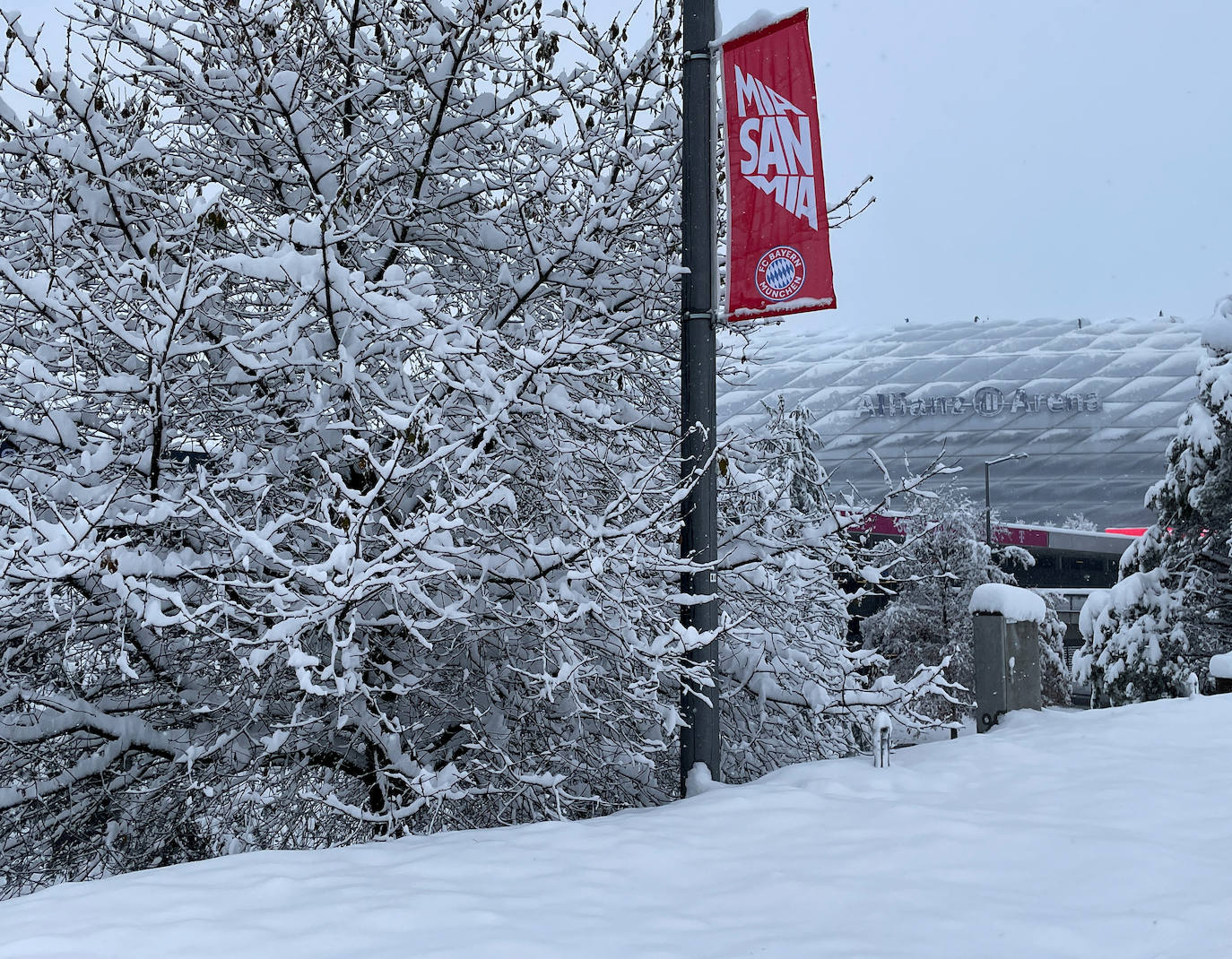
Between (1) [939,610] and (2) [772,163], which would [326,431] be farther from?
(1) [939,610]

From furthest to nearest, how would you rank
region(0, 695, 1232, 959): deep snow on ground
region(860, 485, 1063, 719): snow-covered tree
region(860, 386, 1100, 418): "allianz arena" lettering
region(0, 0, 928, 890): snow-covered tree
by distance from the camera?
region(860, 386, 1100, 418): "allianz arena" lettering, region(860, 485, 1063, 719): snow-covered tree, region(0, 0, 928, 890): snow-covered tree, region(0, 695, 1232, 959): deep snow on ground

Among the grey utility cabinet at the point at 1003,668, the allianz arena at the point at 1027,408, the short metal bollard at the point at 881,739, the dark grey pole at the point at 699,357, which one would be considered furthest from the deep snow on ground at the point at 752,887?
the allianz arena at the point at 1027,408

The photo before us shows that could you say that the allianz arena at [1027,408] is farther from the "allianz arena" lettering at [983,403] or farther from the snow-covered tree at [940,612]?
the snow-covered tree at [940,612]

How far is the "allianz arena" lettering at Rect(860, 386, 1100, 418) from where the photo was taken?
274ft

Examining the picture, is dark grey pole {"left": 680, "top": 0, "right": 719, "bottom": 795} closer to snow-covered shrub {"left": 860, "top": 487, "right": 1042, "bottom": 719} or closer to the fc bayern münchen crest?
the fc bayern münchen crest

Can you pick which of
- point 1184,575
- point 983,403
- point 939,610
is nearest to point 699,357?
point 1184,575

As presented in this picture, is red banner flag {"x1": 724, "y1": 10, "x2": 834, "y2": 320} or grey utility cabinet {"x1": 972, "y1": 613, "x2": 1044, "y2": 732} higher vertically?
red banner flag {"x1": 724, "y1": 10, "x2": 834, "y2": 320}

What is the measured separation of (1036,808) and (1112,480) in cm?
8069

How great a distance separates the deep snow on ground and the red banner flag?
2.36 m

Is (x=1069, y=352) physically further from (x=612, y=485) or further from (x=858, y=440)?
(x=612, y=485)

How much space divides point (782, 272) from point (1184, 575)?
1384 centimetres

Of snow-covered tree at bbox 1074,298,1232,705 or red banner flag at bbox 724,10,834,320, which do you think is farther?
snow-covered tree at bbox 1074,298,1232,705

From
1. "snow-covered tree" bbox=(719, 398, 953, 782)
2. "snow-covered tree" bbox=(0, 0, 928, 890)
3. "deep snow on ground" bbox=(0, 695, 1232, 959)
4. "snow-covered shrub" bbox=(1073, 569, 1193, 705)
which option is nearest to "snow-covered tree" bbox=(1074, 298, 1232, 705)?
"snow-covered shrub" bbox=(1073, 569, 1193, 705)

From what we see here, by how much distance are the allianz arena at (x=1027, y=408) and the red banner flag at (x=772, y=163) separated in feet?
225
